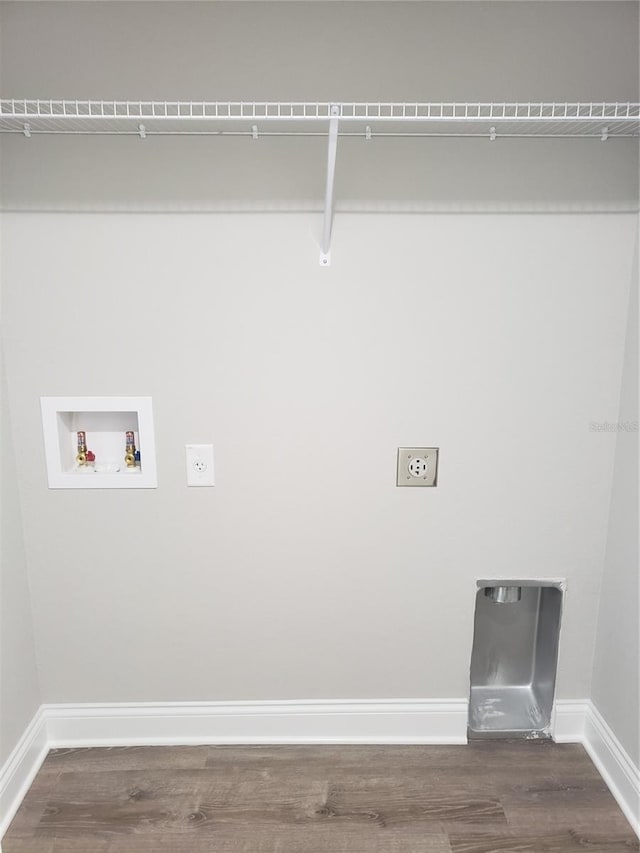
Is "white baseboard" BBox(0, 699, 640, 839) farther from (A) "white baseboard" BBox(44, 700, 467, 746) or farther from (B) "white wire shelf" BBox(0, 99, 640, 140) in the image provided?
(B) "white wire shelf" BBox(0, 99, 640, 140)

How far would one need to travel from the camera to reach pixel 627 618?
1.63m

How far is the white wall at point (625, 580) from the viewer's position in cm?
159

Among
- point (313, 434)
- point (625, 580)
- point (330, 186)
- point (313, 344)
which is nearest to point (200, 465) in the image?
point (313, 434)

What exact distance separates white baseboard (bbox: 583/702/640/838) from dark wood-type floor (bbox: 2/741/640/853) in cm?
3

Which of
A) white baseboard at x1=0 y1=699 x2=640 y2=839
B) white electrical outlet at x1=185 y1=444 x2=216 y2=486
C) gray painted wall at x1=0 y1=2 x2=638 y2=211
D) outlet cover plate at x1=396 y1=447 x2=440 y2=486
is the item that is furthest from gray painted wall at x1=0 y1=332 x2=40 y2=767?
outlet cover plate at x1=396 y1=447 x2=440 y2=486

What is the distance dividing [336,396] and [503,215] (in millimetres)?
679

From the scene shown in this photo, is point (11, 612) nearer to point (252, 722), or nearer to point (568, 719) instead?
point (252, 722)

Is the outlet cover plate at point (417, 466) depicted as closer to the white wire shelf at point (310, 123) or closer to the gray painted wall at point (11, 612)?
the white wire shelf at point (310, 123)

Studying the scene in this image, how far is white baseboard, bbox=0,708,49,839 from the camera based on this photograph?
1.55 metres

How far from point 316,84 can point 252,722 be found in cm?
189

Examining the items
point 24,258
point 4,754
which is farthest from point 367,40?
point 4,754

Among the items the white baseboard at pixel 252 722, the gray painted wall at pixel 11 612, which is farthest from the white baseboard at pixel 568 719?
the gray painted wall at pixel 11 612

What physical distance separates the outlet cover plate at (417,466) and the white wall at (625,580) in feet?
1.66

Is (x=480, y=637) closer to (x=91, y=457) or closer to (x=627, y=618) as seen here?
(x=627, y=618)
